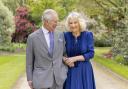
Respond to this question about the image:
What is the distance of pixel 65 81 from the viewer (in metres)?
6.94

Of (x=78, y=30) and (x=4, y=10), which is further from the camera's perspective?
(x=4, y=10)

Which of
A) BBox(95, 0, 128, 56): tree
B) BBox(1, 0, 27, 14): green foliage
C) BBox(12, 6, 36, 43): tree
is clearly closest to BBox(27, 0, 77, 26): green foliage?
BBox(12, 6, 36, 43): tree

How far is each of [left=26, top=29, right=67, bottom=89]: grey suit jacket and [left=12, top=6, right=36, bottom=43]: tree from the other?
4627 cm

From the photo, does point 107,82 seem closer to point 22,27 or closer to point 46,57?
point 46,57

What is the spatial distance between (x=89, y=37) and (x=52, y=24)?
26.8 inches

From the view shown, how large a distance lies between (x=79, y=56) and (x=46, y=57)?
51 centimetres

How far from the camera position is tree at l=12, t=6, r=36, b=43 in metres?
53.2

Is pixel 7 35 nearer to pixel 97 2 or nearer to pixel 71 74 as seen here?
pixel 97 2

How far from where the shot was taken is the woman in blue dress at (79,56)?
22.7 ft

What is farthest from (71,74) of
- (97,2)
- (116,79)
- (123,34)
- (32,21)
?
(32,21)

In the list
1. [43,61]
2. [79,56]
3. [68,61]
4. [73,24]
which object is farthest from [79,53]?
[43,61]

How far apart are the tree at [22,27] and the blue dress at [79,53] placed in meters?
46.1

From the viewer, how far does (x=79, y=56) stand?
6.86 metres

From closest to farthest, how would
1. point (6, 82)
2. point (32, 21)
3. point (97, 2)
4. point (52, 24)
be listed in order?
1. point (52, 24)
2. point (6, 82)
3. point (97, 2)
4. point (32, 21)
